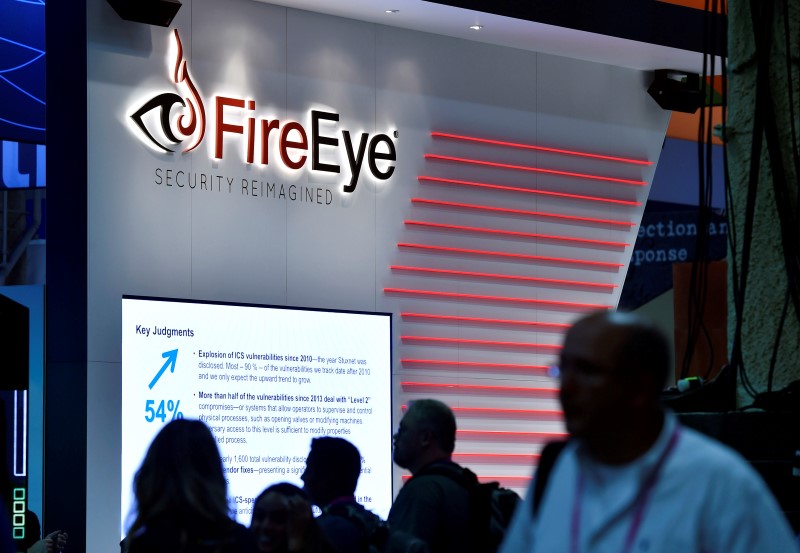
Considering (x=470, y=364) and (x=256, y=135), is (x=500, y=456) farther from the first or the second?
(x=256, y=135)

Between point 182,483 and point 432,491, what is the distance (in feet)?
4.16

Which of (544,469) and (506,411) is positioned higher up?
(544,469)

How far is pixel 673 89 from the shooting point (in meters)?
10.3

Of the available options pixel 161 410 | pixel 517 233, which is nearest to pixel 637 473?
pixel 161 410

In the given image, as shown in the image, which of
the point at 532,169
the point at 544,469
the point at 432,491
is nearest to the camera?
the point at 544,469

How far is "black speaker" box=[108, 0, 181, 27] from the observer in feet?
25.8

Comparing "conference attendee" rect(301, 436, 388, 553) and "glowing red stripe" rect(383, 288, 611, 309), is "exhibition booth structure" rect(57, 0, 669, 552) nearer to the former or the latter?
"glowing red stripe" rect(383, 288, 611, 309)

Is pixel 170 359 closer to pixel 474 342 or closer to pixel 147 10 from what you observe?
pixel 147 10

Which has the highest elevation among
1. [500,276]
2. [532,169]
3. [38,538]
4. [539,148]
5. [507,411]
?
[539,148]

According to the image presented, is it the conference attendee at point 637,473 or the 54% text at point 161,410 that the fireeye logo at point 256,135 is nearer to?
the 54% text at point 161,410

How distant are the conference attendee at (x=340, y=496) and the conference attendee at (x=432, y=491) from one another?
0.37 feet

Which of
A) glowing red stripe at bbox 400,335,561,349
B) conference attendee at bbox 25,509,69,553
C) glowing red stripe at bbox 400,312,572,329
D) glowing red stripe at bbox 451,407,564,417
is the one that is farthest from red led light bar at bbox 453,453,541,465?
conference attendee at bbox 25,509,69,553

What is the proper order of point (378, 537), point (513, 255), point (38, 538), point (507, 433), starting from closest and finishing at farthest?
point (378, 537) < point (38, 538) < point (507, 433) < point (513, 255)

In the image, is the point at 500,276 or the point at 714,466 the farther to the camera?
the point at 500,276
